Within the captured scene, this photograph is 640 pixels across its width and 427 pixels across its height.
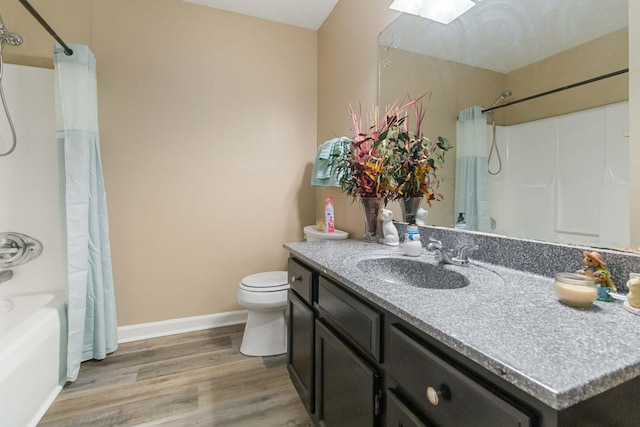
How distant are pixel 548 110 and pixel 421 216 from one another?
2.15 feet

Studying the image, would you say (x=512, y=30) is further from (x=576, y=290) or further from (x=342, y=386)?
(x=342, y=386)

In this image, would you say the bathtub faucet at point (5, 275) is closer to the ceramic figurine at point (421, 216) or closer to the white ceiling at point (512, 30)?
the ceramic figurine at point (421, 216)

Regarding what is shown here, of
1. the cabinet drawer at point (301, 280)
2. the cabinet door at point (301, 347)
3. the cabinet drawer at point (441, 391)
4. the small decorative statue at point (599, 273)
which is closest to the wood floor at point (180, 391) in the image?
the cabinet door at point (301, 347)

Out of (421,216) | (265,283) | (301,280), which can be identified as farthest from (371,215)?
(265,283)

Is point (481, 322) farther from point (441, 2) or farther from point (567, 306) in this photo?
point (441, 2)

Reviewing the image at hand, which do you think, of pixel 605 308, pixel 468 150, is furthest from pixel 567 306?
pixel 468 150

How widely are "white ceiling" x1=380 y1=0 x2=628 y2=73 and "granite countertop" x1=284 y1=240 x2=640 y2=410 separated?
2.47 ft

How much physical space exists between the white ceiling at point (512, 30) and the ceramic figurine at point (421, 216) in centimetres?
66

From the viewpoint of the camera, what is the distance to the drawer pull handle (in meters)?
0.57

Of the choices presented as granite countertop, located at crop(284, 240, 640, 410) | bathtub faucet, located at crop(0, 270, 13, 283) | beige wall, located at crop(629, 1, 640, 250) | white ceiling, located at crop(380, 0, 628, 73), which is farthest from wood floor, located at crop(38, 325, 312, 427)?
white ceiling, located at crop(380, 0, 628, 73)

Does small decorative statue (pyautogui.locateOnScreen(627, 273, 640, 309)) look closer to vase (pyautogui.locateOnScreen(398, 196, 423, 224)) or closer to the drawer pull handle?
the drawer pull handle

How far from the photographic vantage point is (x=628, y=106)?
0.77 metres

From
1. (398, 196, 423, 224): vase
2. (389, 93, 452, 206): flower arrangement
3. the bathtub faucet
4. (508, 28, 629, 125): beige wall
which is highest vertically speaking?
(508, 28, 629, 125): beige wall

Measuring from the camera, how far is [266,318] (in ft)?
6.34
